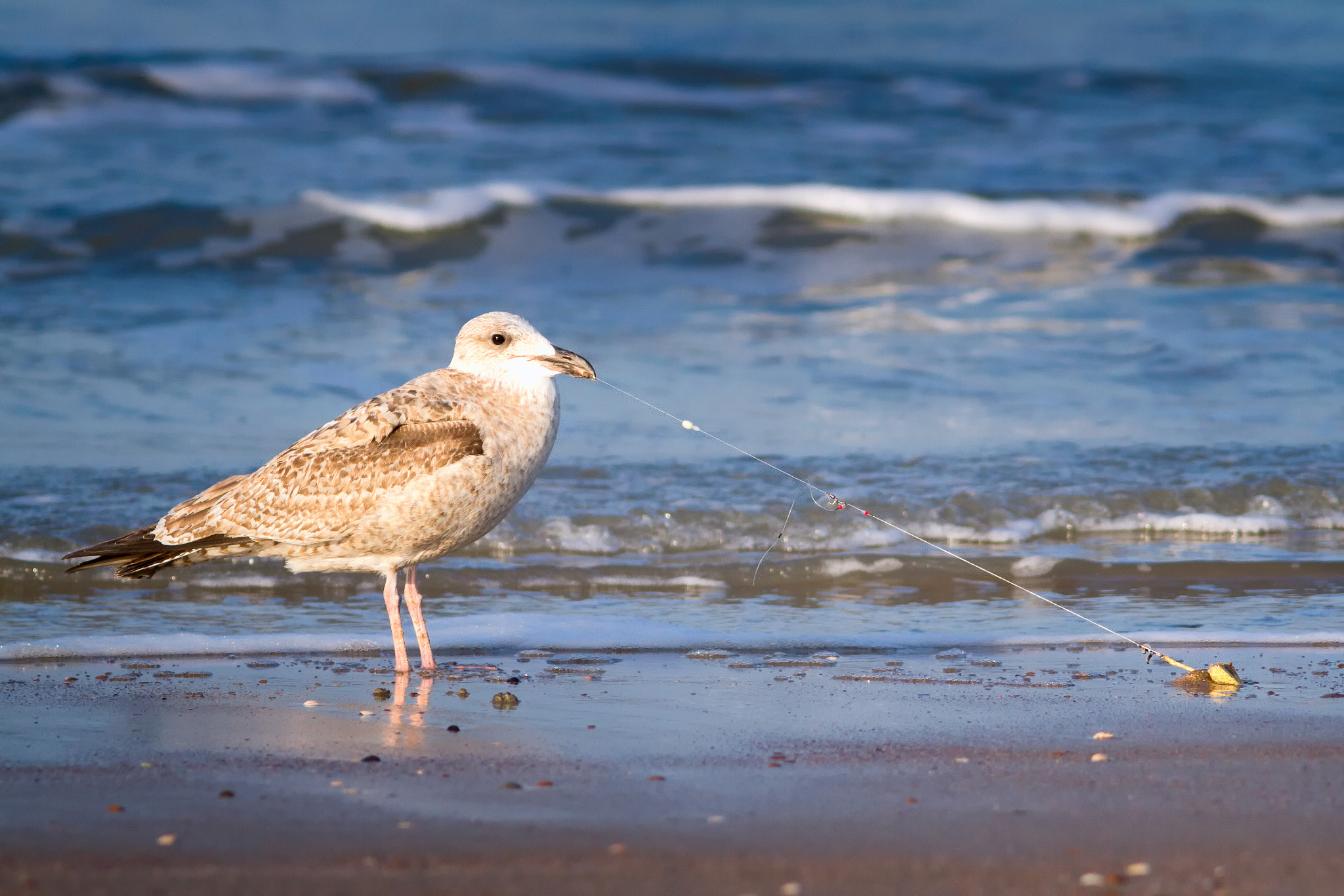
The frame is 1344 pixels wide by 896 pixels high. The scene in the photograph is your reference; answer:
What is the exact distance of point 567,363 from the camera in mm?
5496

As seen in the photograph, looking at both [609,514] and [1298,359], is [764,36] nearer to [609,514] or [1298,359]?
[1298,359]

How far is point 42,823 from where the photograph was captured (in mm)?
3318

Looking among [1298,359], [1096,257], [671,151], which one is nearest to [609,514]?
[1298,359]

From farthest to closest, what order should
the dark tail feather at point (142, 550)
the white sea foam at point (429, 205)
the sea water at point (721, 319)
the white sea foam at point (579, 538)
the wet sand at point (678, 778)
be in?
1. the white sea foam at point (429, 205)
2. the white sea foam at point (579, 538)
3. the sea water at point (721, 319)
4. the dark tail feather at point (142, 550)
5. the wet sand at point (678, 778)

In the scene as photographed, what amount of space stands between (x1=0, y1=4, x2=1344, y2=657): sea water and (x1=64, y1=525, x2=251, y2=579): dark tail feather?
0.89 feet

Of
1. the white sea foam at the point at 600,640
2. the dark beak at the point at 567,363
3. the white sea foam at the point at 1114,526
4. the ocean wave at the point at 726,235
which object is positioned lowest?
the white sea foam at the point at 600,640

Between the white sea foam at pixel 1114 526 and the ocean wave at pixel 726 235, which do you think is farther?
the ocean wave at pixel 726 235

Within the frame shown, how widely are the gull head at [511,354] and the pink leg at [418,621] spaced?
0.79 m

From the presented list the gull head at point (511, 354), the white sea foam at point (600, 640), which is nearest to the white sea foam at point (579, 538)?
the white sea foam at point (600, 640)

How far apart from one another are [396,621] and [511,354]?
105 centimetres

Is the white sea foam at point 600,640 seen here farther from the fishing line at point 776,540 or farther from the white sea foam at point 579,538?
the white sea foam at point 579,538

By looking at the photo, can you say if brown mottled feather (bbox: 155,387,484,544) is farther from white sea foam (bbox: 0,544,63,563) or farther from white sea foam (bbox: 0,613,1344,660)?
white sea foam (bbox: 0,544,63,563)

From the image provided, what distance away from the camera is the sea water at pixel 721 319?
640 centimetres

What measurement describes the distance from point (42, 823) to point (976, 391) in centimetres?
740
